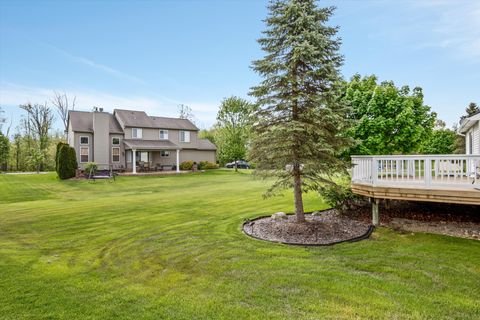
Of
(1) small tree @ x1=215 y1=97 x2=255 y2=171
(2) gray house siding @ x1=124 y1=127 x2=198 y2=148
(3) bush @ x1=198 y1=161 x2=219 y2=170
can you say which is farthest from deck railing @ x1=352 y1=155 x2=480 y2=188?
(2) gray house siding @ x1=124 y1=127 x2=198 y2=148

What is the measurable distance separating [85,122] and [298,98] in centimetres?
2856

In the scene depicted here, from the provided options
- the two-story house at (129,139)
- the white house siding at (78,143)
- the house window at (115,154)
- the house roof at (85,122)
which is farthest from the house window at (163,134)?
the white house siding at (78,143)

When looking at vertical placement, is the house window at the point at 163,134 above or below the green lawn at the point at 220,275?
above

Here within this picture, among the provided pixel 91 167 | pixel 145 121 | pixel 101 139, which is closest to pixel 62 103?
pixel 145 121

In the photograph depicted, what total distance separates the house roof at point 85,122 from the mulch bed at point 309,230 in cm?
2580

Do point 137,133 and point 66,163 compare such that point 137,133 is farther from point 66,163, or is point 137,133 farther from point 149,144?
point 66,163

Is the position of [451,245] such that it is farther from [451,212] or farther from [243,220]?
[243,220]

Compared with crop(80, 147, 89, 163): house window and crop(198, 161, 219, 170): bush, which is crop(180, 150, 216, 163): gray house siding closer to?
crop(198, 161, 219, 170): bush

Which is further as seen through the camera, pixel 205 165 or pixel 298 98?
pixel 205 165

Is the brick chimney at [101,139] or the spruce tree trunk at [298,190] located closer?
the spruce tree trunk at [298,190]

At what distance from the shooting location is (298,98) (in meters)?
7.14

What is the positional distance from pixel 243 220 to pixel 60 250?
4.85 metres

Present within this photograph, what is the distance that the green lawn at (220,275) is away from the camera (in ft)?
12.2

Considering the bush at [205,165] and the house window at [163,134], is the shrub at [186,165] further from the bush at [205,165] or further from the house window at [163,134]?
the house window at [163,134]
